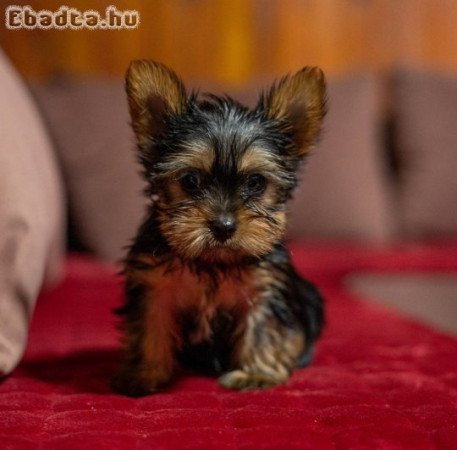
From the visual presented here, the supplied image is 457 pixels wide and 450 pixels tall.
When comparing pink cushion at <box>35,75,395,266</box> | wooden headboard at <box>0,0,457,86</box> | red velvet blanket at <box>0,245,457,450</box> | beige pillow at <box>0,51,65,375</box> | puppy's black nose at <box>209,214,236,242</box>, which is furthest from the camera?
wooden headboard at <box>0,0,457,86</box>

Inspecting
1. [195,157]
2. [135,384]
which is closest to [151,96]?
[195,157]

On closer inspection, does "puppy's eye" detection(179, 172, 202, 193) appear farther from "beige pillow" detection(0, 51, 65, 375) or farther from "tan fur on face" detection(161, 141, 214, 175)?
"beige pillow" detection(0, 51, 65, 375)

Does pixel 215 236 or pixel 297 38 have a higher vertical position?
pixel 297 38

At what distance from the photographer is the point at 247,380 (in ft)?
5.18

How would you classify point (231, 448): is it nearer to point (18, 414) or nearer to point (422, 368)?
point (18, 414)

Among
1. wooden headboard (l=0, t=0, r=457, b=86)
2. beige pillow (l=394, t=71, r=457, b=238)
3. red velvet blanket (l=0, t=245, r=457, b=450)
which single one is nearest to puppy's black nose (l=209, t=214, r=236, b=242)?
red velvet blanket (l=0, t=245, r=457, b=450)

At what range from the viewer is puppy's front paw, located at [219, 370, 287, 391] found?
1.56 m

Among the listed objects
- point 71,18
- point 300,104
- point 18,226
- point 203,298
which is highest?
point 71,18

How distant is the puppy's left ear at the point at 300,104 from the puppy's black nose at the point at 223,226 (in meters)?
0.24

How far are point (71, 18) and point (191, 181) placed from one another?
41 cm

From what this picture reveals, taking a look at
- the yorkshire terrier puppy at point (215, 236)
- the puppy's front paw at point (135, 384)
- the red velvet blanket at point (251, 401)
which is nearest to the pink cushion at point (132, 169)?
the red velvet blanket at point (251, 401)

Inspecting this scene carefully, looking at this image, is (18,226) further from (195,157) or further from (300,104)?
(300,104)

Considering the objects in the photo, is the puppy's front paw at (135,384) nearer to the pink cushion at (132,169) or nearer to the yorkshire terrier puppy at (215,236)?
the yorkshire terrier puppy at (215,236)

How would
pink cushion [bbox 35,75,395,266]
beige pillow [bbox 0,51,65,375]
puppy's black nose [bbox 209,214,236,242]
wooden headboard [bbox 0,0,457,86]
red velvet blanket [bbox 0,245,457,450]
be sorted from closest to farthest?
red velvet blanket [bbox 0,245,457,450]
puppy's black nose [bbox 209,214,236,242]
beige pillow [bbox 0,51,65,375]
pink cushion [bbox 35,75,395,266]
wooden headboard [bbox 0,0,457,86]
